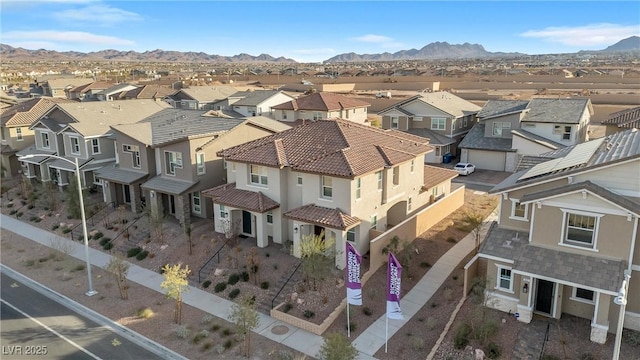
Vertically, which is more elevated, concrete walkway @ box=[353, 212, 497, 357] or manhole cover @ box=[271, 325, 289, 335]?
concrete walkway @ box=[353, 212, 497, 357]

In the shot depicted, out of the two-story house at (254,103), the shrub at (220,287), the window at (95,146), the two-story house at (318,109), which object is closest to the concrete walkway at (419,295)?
the shrub at (220,287)

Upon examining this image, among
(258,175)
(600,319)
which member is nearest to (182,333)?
(258,175)

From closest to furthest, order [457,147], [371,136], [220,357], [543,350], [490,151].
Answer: [543,350]
[220,357]
[371,136]
[490,151]
[457,147]

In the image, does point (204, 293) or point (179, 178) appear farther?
point (179, 178)

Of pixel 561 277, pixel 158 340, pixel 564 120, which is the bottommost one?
pixel 158 340

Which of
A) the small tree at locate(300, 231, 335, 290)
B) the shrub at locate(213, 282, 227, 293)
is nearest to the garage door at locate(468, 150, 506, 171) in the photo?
the small tree at locate(300, 231, 335, 290)

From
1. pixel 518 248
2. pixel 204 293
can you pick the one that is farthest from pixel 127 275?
pixel 518 248

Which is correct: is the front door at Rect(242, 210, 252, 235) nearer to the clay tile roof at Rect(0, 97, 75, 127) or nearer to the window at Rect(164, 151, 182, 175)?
the window at Rect(164, 151, 182, 175)

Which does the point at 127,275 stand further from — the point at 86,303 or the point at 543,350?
the point at 543,350

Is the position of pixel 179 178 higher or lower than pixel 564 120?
lower
